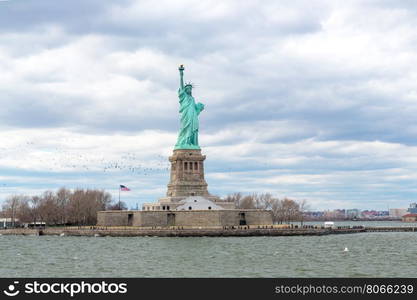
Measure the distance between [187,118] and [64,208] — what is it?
32118 millimetres

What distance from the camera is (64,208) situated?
117 meters

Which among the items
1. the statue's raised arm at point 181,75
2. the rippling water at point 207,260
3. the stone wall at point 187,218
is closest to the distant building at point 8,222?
the stone wall at point 187,218

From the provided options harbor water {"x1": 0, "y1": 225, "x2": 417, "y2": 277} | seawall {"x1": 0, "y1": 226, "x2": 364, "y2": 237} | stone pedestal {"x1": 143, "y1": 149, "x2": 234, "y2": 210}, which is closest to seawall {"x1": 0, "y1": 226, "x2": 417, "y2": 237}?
seawall {"x1": 0, "y1": 226, "x2": 364, "y2": 237}

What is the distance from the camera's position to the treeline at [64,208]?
114 m

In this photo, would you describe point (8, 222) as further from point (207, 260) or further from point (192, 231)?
point (207, 260)

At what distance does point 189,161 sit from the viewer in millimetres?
96500

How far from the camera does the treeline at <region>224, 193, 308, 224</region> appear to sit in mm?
127000

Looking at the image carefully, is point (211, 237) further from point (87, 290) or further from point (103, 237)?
point (87, 290)

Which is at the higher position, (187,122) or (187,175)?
(187,122)

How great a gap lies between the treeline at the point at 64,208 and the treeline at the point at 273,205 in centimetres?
2441

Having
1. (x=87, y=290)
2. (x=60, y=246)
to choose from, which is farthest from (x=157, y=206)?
(x=87, y=290)

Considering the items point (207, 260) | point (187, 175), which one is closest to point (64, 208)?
point (187, 175)

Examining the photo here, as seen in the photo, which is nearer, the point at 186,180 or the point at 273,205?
the point at 186,180

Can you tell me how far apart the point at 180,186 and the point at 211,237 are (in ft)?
45.4
